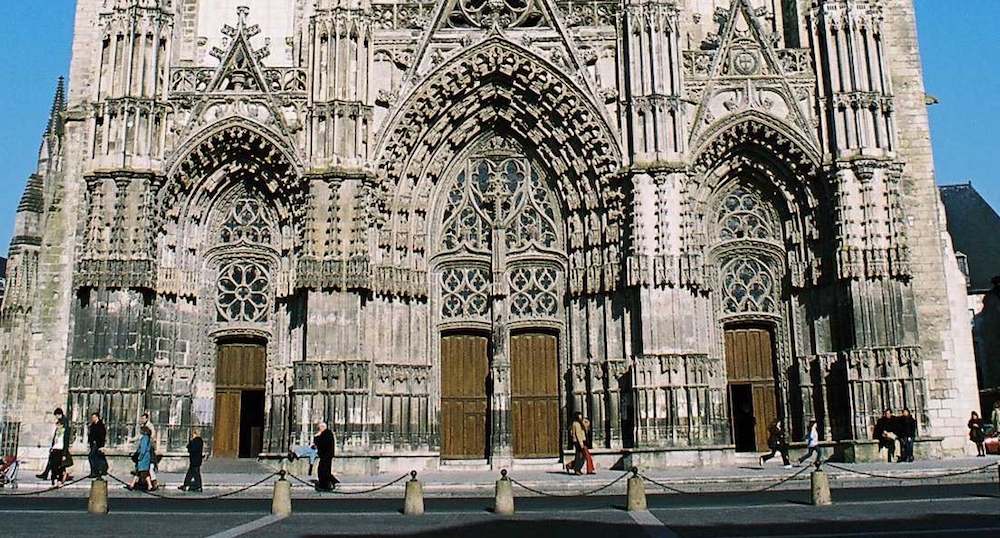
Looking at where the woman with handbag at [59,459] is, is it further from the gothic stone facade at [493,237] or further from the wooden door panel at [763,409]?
the wooden door panel at [763,409]

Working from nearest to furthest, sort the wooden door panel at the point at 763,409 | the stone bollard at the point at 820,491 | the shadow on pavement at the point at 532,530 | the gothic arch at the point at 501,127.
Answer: the shadow on pavement at the point at 532,530 → the stone bollard at the point at 820,491 → the gothic arch at the point at 501,127 → the wooden door panel at the point at 763,409

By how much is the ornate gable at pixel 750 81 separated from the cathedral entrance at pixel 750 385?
483 cm

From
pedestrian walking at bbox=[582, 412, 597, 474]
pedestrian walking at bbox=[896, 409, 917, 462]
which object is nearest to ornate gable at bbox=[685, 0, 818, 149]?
pedestrian walking at bbox=[896, 409, 917, 462]

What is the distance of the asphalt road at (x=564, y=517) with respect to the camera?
1112 centimetres

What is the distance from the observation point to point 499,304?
23547 millimetres

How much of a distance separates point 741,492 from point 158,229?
14.4m

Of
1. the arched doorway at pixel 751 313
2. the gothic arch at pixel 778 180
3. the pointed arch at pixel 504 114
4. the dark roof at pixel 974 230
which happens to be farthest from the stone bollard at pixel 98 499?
the dark roof at pixel 974 230

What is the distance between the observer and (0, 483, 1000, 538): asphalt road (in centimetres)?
1112

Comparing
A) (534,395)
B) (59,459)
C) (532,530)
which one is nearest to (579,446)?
(534,395)

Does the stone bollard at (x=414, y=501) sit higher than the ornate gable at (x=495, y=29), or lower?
lower

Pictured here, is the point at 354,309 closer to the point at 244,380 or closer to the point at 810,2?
the point at 244,380

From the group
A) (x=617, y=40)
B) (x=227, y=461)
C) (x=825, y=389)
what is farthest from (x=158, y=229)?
(x=825, y=389)

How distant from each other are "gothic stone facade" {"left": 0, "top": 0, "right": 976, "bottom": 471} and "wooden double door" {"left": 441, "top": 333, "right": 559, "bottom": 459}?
0.07 metres

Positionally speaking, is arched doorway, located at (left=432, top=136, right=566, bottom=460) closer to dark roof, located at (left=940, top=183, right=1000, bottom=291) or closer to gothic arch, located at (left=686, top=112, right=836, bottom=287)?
gothic arch, located at (left=686, top=112, right=836, bottom=287)
